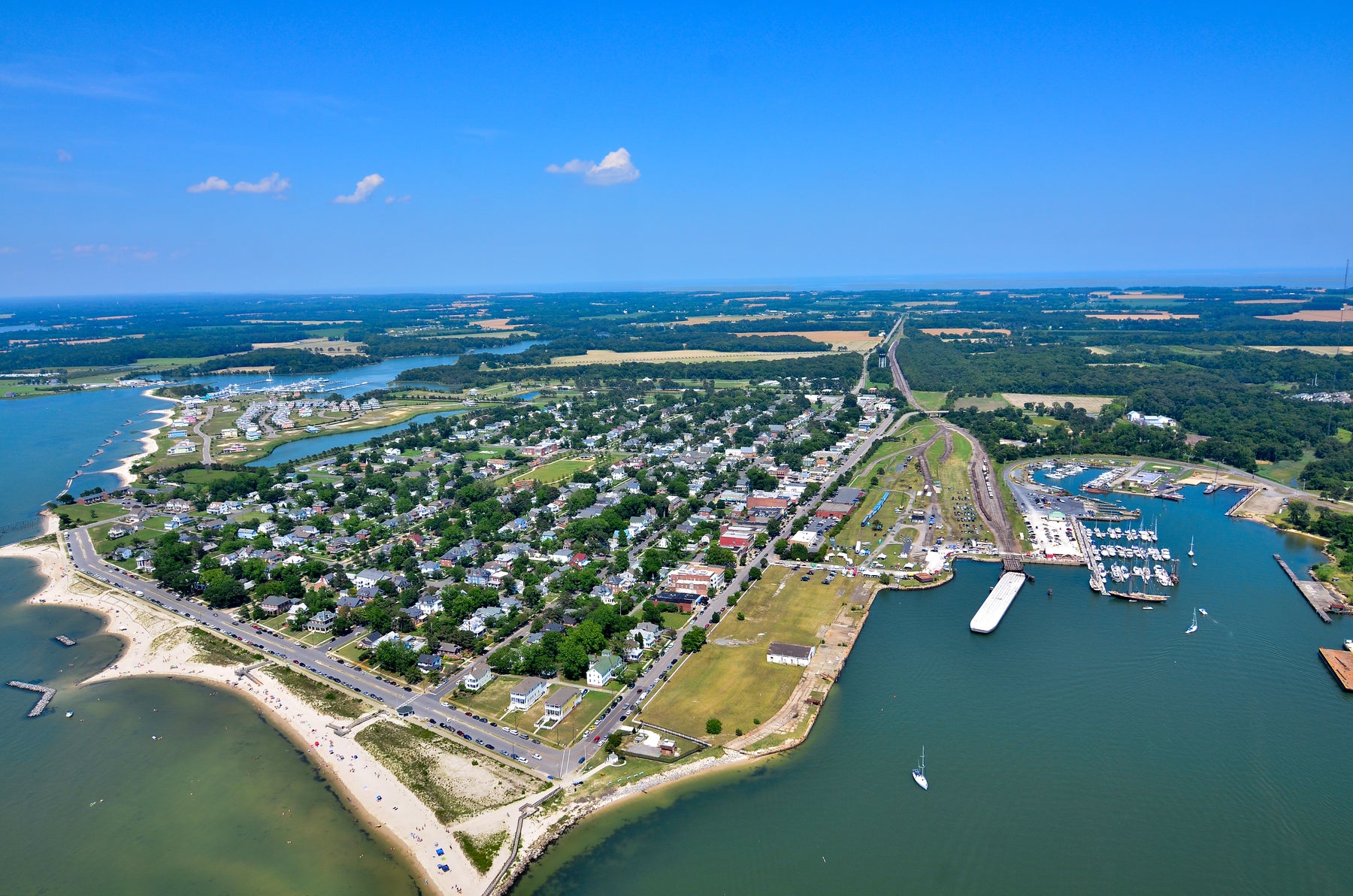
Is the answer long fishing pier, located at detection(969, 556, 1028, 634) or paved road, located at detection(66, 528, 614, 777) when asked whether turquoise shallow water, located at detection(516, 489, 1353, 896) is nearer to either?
long fishing pier, located at detection(969, 556, 1028, 634)

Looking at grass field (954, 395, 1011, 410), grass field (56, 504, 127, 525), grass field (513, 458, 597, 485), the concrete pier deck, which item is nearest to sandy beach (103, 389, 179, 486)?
grass field (56, 504, 127, 525)

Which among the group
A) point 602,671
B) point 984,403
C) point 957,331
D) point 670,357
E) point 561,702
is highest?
point 957,331

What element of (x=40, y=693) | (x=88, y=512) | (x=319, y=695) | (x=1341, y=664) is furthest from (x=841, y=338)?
(x=40, y=693)

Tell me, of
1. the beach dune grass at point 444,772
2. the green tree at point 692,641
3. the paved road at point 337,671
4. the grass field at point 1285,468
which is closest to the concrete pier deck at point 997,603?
the green tree at point 692,641

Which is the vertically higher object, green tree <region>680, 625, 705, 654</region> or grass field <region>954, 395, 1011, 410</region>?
green tree <region>680, 625, 705, 654</region>

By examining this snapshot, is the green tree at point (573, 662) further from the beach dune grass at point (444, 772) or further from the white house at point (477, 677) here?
the beach dune grass at point (444, 772)

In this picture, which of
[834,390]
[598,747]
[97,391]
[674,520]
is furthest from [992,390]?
[97,391]

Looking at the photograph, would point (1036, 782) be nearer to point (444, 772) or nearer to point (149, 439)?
point (444, 772)
